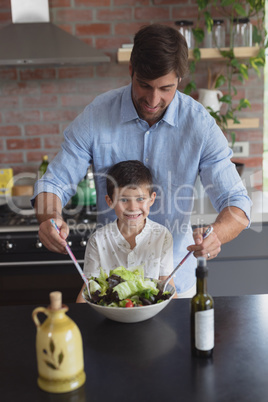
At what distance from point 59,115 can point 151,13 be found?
2.82 ft

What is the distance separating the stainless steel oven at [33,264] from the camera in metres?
2.62

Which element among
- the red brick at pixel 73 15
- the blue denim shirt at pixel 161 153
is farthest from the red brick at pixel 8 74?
the blue denim shirt at pixel 161 153

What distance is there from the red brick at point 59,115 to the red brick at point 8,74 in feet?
0.97

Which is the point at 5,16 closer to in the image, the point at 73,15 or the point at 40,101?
the point at 73,15

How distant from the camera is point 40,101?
10.2ft

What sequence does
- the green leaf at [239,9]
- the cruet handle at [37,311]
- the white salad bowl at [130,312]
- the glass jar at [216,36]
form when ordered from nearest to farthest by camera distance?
1. the cruet handle at [37,311]
2. the white salad bowl at [130,312]
3. the green leaf at [239,9]
4. the glass jar at [216,36]

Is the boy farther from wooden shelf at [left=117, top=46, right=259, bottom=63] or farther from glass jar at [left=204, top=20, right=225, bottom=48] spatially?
glass jar at [left=204, top=20, right=225, bottom=48]

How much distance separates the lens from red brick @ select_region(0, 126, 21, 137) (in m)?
3.14

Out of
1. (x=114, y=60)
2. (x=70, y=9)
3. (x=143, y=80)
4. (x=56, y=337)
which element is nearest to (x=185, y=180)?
(x=143, y=80)

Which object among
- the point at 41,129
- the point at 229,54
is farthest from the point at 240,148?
the point at 41,129

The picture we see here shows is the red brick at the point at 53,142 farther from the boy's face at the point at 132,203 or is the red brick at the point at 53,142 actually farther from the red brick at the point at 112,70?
the boy's face at the point at 132,203

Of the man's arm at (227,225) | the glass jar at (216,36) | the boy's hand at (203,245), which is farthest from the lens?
the glass jar at (216,36)

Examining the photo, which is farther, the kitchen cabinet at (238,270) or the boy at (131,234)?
the kitchen cabinet at (238,270)

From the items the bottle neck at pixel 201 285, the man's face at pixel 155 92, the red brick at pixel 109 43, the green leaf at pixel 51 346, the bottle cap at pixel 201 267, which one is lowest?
the green leaf at pixel 51 346
